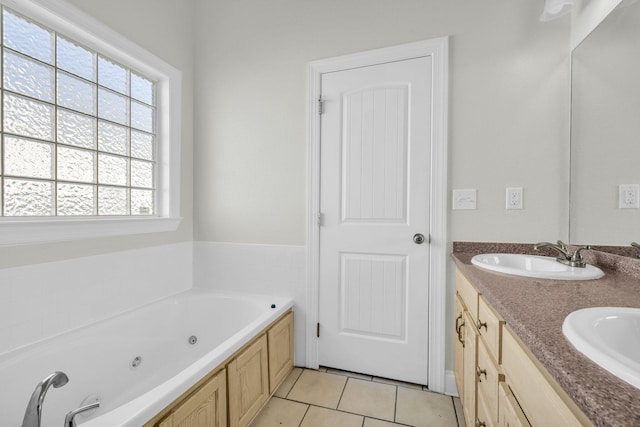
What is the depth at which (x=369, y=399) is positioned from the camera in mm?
1675

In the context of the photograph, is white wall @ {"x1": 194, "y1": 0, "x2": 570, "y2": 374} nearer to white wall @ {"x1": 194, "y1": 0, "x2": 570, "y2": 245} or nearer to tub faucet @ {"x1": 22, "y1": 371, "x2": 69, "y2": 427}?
white wall @ {"x1": 194, "y1": 0, "x2": 570, "y2": 245}

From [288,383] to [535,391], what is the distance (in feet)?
5.03

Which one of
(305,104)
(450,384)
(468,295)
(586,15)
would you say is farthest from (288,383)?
(586,15)

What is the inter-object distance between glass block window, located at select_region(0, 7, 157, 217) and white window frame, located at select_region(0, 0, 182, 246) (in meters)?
0.06

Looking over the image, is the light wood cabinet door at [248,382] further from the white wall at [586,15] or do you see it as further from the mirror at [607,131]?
the white wall at [586,15]

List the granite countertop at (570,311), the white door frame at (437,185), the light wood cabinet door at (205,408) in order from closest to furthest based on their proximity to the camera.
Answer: the granite countertop at (570,311) < the light wood cabinet door at (205,408) < the white door frame at (437,185)

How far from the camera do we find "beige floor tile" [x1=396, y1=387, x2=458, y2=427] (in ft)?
4.92

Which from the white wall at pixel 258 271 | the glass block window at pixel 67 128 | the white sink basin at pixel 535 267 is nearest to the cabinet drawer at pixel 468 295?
the white sink basin at pixel 535 267

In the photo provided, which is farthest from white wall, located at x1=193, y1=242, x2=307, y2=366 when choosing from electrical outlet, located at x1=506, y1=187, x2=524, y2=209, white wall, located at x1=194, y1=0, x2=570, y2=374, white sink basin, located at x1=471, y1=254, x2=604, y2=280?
electrical outlet, located at x1=506, y1=187, x2=524, y2=209

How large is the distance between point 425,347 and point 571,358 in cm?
139

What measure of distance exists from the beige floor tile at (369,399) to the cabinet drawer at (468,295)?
74cm

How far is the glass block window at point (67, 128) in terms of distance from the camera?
133 cm

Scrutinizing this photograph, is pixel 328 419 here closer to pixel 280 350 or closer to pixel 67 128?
pixel 280 350

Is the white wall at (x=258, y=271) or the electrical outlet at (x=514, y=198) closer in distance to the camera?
the electrical outlet at (x=514, y=198)
